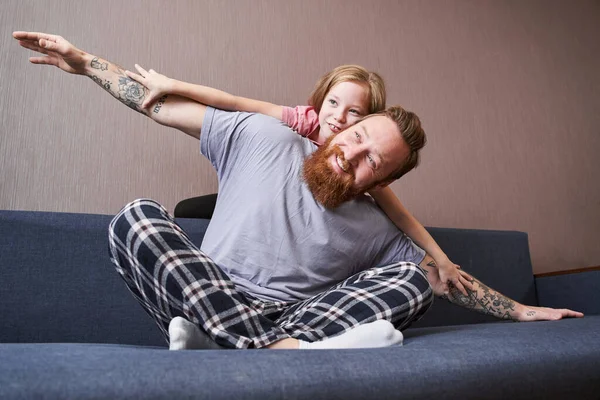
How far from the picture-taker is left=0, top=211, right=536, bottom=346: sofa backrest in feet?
4.77

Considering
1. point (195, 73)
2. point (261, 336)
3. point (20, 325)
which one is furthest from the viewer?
point (195, 73)

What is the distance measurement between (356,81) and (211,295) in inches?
38.4

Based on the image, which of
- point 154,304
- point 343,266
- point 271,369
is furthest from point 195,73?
point 271,369

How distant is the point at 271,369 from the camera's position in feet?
2.42

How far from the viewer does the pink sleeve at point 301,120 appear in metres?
1.70

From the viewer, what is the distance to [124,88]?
4.68ft

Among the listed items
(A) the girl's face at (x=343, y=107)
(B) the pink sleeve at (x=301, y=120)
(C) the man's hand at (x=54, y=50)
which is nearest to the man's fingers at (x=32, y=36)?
(C) the man's hand at (x=54, y=50)

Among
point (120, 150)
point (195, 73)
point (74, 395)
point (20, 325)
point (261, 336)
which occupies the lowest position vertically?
point (20, 325)

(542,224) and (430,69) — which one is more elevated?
(430,69)

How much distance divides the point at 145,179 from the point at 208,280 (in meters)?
1.02

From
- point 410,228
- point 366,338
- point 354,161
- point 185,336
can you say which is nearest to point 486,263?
point 410,228

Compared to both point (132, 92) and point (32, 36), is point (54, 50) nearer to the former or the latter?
point (32, 36)

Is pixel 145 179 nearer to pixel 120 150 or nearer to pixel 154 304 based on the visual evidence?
pixel 120 150

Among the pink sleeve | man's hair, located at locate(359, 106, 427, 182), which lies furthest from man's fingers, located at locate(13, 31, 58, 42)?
man's hair, located at locate(359, 106, 427, 182)
